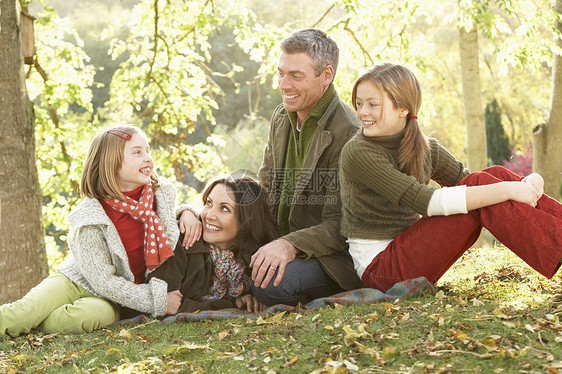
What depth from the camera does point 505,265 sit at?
4000 mm

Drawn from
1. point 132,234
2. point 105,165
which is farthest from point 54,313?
point 105,165

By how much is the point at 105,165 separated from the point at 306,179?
1216mm

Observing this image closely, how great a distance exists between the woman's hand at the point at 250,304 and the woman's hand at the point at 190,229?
1.49 feet

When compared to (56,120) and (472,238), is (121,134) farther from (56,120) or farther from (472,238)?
(56,120)

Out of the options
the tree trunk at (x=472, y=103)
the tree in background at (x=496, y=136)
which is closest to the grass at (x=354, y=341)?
the tree trunk at (x=472, y=103)

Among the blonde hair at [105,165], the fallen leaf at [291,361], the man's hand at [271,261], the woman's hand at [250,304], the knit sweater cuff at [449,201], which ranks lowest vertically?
the woman's hand at [250,304]

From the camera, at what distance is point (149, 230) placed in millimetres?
3578

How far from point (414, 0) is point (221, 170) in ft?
11.8

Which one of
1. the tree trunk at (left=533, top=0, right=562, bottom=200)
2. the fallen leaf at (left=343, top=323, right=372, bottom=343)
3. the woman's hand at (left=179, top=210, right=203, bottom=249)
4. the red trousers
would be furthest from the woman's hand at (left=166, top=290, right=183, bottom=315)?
the tree trunk at (left=533, top=0, right=562, bottom=200)

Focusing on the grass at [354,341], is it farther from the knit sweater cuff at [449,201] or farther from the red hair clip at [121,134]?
the red hair clip at [121,134]

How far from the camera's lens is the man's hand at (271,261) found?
340 cm

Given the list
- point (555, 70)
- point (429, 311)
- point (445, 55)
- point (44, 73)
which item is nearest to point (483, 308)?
point (429, 311)

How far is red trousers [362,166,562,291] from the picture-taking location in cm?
288

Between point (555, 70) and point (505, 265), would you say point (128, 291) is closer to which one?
point (505, 265)
